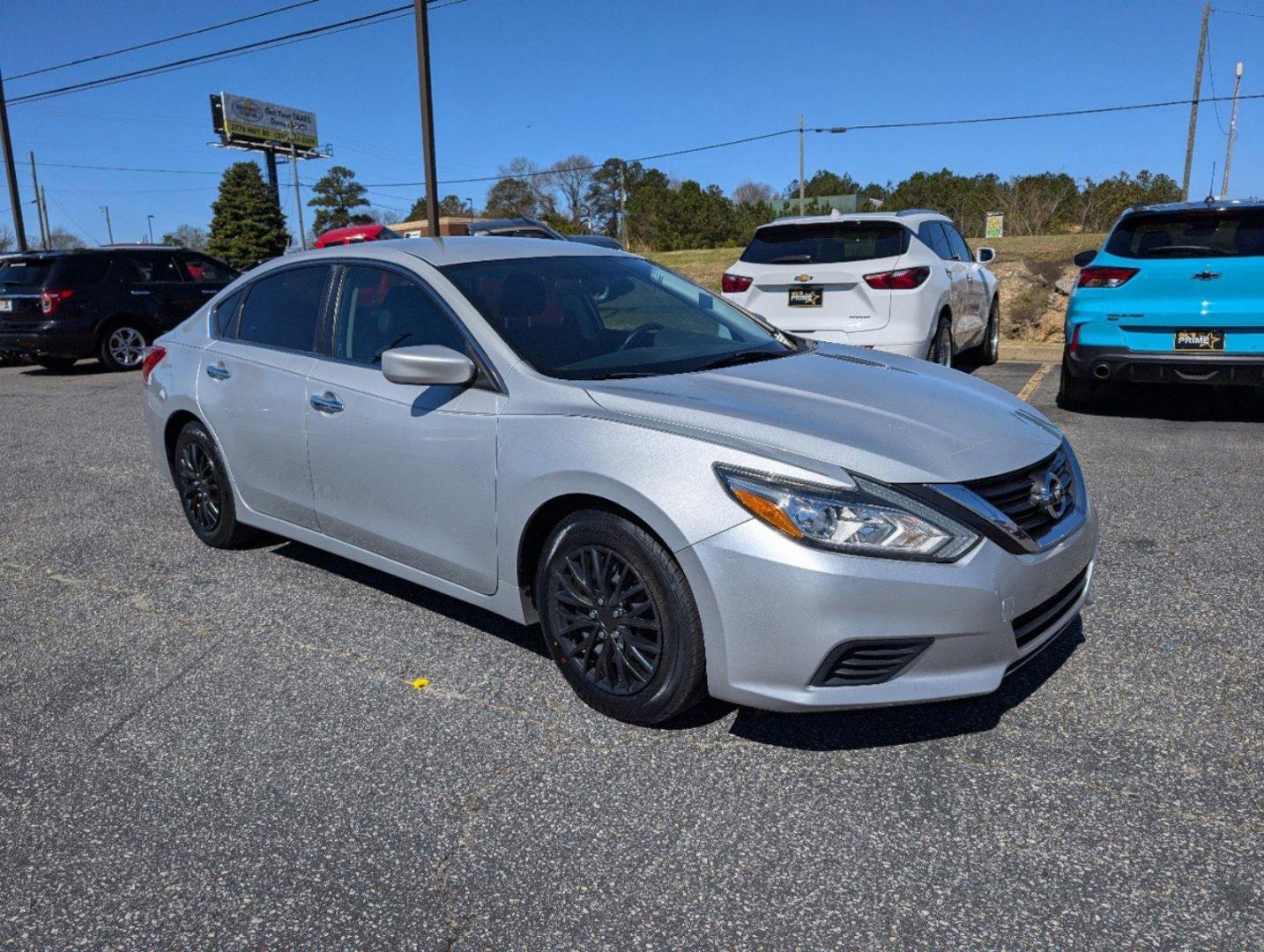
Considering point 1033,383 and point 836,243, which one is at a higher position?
point 836,243

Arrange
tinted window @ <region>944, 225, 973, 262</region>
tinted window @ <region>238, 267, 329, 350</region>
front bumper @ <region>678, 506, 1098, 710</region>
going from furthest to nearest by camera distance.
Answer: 1. tinted window @ <region>944, 225, 973, 262</region>
2. tinted window @ <region>238, 267, 329, 350</region>
3. front bumper @ <region>678, 506, 1098, 710</region>

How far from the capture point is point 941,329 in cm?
864

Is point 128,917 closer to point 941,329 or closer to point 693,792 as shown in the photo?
point 693,792

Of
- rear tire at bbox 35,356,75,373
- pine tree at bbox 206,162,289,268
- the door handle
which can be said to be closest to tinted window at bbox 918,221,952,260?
the door handle

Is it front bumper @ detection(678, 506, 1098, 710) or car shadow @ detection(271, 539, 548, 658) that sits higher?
front bumper @ detection(678, 506, 1098, 710)

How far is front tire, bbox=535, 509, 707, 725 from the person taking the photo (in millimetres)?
2947

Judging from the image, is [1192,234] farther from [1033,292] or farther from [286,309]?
[1033,292]

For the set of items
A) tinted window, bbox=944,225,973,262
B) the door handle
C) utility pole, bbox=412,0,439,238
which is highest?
utility pole, bbox=412,0,439,238

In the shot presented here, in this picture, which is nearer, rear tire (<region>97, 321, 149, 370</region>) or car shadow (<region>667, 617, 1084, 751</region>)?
car shadow (<region>667, 617, 1084, 751</region>)

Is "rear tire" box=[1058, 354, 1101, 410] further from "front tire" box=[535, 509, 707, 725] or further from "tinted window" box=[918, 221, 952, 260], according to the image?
"front tire" box=[535, 509, 707, 725]

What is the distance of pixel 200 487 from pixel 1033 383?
26.4ft

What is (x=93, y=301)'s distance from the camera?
13.5 m

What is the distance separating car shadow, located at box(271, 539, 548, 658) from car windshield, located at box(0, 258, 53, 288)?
→ 1034cm

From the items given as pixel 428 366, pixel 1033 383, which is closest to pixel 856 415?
pixel 428 366
